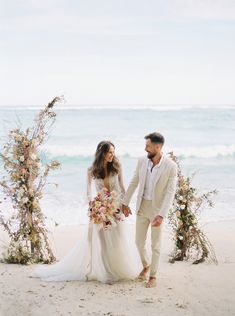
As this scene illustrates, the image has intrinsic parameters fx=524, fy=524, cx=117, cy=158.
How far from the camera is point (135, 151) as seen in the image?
25.9 meters

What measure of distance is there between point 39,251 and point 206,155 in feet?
62.9

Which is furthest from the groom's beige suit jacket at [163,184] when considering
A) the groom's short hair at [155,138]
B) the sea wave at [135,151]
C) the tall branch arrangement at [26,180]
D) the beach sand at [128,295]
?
the sea wave at [135,151]

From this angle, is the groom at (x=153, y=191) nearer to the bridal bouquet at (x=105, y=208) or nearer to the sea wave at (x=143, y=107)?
the bridal bouquet at (x=105, y=208)

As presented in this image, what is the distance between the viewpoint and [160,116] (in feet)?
127

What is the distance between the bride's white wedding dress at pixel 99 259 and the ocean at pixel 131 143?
47 cm

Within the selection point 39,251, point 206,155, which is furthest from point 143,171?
point 206,155

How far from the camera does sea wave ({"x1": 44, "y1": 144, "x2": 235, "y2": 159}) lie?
80.7 ft

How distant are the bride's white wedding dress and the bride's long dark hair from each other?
0.27ft

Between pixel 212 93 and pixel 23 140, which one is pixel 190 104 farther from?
pixel 23 140

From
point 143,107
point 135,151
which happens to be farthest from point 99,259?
point 143,107

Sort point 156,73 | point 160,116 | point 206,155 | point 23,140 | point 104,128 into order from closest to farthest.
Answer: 1. point 23,140
2. point 206,155
3. point 104,128
4. point 156,73
5. point 160,116

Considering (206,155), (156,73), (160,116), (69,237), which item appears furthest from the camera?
(160,116)

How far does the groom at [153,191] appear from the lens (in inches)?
235

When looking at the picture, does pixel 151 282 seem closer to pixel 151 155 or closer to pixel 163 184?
pixel 163 184
